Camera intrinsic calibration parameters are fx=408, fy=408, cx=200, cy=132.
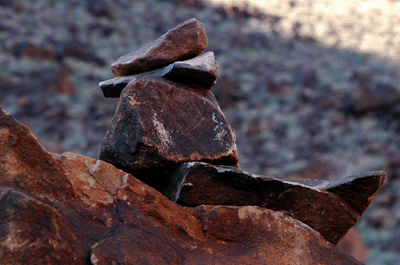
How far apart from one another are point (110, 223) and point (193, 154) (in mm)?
1054

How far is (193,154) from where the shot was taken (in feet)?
11.5

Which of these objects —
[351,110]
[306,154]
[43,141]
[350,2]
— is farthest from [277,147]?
[350,2]

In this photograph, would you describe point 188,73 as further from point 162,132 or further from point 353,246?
point 353,246

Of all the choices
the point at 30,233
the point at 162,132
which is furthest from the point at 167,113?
the point at 30,233

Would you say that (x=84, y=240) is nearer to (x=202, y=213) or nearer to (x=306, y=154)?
(x=202, y=213)

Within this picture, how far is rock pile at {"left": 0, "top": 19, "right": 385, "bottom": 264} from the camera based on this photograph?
2.47m

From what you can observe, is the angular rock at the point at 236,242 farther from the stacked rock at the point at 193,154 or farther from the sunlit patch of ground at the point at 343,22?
the sunlit patch of ground at the point at 343,22

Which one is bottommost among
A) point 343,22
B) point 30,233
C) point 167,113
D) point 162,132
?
point 30,233

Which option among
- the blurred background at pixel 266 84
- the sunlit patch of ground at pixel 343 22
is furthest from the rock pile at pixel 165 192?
the sunlit patch of ground at pixel 343 22

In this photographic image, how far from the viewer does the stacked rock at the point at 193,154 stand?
335cm

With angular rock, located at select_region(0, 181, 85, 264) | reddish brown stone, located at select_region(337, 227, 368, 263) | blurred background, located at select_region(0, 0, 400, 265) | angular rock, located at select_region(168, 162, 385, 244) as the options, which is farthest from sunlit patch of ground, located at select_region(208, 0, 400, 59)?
angular rock, located at select_region(0, 181, 85, 264)

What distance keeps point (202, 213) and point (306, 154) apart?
43.4 ft

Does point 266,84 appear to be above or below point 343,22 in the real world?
below

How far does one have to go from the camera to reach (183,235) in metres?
2.90
